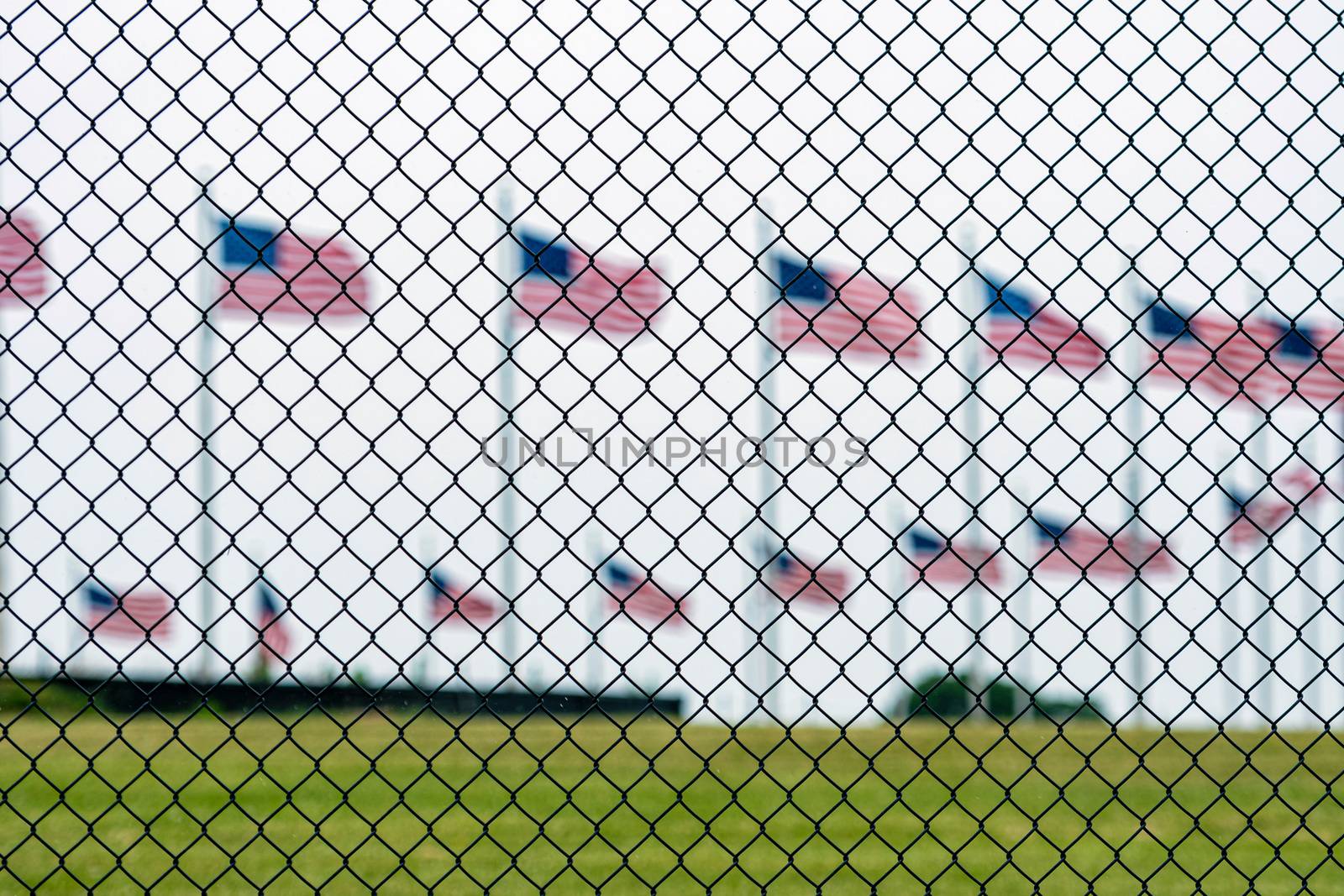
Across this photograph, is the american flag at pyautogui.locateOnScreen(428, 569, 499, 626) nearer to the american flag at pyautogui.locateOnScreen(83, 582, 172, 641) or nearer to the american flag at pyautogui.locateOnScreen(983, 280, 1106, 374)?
the american flag at pyautogui.locateOnScreen(83, 582, 172, 641)

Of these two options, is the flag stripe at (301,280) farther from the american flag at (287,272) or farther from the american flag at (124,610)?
the american flag at (124,610)

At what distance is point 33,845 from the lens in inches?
240

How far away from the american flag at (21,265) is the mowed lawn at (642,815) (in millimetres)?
930

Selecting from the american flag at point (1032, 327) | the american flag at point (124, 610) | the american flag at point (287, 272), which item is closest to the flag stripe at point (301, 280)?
the american flag at point (287, 272)

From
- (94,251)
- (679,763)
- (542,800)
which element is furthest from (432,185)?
(679,763)

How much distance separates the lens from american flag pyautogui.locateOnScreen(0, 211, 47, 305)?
2727 mm

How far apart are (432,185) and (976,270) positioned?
128cm

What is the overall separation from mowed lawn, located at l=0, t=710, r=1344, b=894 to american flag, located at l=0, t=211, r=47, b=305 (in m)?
0.93

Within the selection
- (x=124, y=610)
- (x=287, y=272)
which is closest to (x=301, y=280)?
(x=287, y=272)

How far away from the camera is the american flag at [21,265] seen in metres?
2.73

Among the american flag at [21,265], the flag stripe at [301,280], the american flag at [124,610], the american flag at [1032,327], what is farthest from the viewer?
the american flag at [1032,327]

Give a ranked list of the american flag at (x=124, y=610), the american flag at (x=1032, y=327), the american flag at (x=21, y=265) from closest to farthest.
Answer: the american flag at (x=21, y=265) < the american flag at (x=124, y=610) < the american flag at (x=1032, y=327)

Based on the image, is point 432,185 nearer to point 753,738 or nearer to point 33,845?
point 33,845

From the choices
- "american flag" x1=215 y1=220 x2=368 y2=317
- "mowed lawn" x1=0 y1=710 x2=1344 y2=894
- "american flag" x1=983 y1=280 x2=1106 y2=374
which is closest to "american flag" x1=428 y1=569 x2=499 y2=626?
"mowed lawn" x1=0 y1=710 x2=1344 y2=894
